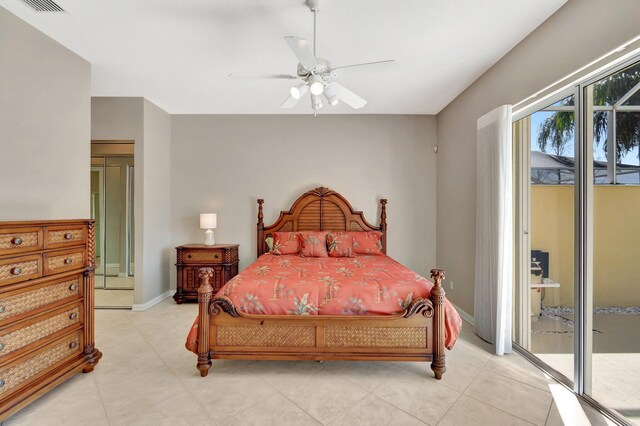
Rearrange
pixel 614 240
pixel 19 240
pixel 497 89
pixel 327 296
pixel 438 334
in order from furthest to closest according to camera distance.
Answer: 1. pixel 497 89
2. pixel 327 296
3. pixel 438 334
4. pixel 614 240
5. pixel 19 240

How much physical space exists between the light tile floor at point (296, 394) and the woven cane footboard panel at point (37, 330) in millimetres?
459

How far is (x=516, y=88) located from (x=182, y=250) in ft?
14.4

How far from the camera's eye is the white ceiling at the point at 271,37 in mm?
2078

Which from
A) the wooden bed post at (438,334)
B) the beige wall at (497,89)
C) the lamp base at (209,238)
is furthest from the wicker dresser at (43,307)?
the beige wall at (497,89)

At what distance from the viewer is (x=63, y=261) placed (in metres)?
2.12

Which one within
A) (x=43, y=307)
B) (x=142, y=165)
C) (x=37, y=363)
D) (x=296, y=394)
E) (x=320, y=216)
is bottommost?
(x=296, y=394)

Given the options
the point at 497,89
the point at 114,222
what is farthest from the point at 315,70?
the point at 114,222

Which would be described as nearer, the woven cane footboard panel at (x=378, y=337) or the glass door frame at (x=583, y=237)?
the glass door frame at (x=583, y=237)

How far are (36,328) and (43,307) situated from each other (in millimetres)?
136

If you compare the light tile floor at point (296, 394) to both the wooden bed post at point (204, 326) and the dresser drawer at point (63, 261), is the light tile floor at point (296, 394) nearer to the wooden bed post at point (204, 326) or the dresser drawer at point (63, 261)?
the wooden bed post at point (204, 326)

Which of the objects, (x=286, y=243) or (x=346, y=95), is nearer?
(x=346, y=95)

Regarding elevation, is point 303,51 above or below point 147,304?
above

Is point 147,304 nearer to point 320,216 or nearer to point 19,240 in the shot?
point 19,240

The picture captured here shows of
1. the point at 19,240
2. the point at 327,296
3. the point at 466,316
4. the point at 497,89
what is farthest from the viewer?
the point at 466,316
